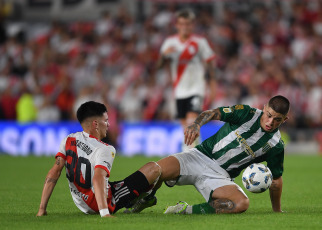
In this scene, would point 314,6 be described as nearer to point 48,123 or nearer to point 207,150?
point 48,123

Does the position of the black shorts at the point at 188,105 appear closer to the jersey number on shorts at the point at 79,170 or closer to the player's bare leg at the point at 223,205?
the player's bare leg at the point at 223,205

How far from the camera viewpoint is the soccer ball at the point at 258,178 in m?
6.54

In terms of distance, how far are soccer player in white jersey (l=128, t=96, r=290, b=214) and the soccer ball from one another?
0.13 meters

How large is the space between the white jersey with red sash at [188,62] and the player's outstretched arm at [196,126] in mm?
4702

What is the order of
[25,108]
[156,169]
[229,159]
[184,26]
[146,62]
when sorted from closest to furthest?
[156,169], [229,159], [184,26], [25,108], [146,62]

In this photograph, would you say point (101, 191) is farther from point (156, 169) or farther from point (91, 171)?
point (156, 169)

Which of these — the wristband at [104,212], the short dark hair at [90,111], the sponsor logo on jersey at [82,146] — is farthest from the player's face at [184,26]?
the wristband at [104,212]

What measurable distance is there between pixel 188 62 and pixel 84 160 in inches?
219

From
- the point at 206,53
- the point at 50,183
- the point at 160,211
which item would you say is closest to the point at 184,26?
the point at 206,53

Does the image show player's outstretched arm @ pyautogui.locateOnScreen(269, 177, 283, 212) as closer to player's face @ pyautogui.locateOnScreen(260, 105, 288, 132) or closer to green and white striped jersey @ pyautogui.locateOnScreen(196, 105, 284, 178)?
green and white striped jersey @ pyautogui.locateOnScreen(196, 105, 284, 178)

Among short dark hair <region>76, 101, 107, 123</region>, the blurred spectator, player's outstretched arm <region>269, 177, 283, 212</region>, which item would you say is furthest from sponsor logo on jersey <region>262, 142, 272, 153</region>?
the blurred spectator

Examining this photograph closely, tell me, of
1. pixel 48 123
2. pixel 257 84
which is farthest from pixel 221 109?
pixel 257 84

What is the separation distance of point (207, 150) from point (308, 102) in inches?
463

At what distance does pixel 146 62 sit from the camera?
63.6ft
